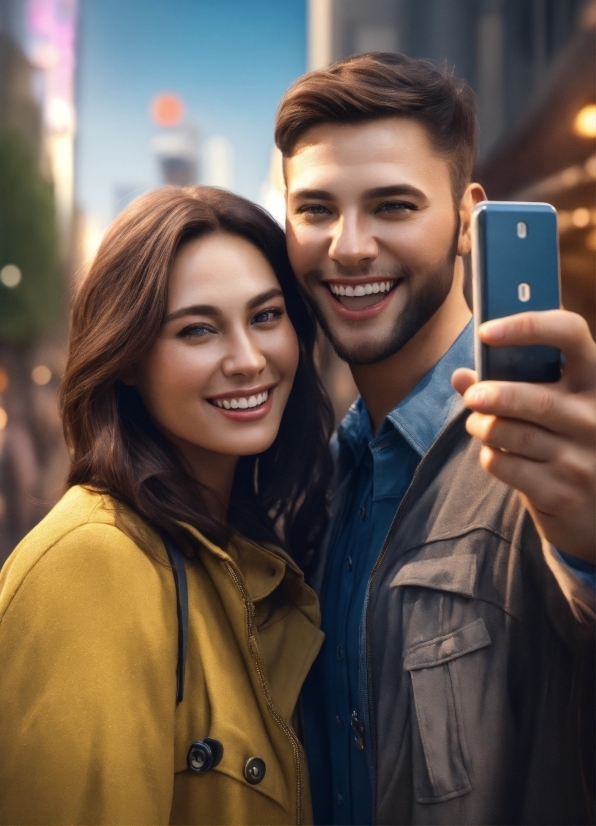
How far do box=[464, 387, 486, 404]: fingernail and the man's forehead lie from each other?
95cm

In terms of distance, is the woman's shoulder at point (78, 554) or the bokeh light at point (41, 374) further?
the bokeh light at point (41, 374)

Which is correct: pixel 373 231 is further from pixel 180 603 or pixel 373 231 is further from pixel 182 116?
pixel 182 116

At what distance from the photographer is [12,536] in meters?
5.29

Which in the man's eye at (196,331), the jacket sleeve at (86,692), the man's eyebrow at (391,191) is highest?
the man's eyebrow at (391,191)

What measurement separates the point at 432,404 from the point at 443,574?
44 centimetres

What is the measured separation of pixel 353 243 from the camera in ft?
6.02

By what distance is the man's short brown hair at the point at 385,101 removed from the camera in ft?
6.08

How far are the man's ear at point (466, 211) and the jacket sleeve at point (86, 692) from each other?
1172 mm

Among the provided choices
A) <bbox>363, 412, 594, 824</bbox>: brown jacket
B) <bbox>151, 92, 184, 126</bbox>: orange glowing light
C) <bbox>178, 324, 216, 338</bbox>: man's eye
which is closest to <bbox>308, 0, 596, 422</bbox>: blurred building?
<bbox>151, 92, 184, 126</bbox>: orange glowing light

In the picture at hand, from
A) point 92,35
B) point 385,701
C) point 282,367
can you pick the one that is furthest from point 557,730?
point 92,35

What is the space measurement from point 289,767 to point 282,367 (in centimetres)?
92

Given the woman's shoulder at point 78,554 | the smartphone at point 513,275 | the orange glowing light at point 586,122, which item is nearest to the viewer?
the smartphone at point 513,275

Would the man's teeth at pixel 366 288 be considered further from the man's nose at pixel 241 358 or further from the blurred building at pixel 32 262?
the blurred building at pixel 32 262

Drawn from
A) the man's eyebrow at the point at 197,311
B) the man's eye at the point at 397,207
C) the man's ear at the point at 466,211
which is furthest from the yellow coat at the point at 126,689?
the man's ear at the point at 466,211
